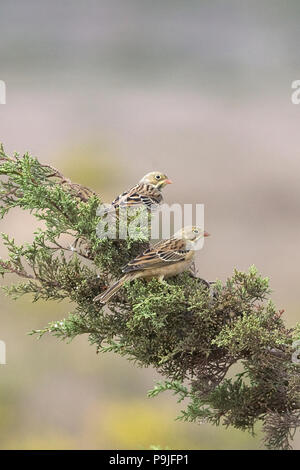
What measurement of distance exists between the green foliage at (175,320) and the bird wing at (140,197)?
1.88 ft

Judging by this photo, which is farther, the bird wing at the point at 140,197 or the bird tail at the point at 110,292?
the bird wing at the point at 140,197

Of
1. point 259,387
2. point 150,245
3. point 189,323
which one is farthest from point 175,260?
point 259,387

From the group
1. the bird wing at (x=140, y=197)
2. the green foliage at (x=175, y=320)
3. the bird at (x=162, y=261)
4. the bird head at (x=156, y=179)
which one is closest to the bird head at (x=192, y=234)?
the bird at (x=162, y=261)

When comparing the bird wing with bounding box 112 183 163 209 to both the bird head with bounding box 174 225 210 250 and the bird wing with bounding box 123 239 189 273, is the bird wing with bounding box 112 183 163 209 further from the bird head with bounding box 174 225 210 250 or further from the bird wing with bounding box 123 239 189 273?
the bird wing with bounding box 123 239 189 273

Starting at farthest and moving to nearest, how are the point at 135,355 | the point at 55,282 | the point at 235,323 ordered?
the point at 55,282 < the point at 135,355 < the point at 235,323

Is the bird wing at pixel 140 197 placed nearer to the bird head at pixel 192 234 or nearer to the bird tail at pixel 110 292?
the bird head at pixel 192 234

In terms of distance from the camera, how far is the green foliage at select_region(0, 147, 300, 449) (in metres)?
1.95

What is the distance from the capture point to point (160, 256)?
2211 mm

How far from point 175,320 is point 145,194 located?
1025mm

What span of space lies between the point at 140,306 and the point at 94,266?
30 cm

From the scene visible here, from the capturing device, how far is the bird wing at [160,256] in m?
2.14

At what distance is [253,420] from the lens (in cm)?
203

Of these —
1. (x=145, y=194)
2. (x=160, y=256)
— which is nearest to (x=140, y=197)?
(x=145, y=194)

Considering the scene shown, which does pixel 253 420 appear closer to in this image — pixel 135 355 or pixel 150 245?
pixel 135 355
